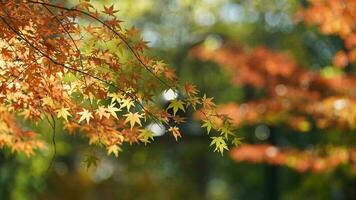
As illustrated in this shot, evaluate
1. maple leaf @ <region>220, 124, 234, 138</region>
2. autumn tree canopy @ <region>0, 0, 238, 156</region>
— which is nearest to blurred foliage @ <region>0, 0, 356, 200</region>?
maple leaf @ <region>220, 124, 234, 138</region>

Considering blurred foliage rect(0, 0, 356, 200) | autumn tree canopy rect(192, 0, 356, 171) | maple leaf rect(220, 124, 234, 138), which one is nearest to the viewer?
maple leaf rect(220, 124, 234, 138)

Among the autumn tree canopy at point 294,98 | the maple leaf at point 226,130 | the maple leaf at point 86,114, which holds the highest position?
the autumn tree canopy at point 294,98

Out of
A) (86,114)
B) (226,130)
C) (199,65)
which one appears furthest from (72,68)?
(199,65)

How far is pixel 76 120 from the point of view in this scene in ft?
15.6

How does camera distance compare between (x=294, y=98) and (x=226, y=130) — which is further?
(x=294, y=98)

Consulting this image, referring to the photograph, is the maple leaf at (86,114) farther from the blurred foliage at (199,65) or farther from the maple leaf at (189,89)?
the blurred foliage at (199,65)

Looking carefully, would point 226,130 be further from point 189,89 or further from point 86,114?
point 86,114

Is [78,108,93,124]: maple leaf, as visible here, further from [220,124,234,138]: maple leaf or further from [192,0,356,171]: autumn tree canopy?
[192,0,356,171]: autumn tree canopy

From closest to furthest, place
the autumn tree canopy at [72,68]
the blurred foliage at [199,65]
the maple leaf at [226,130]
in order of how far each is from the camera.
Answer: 1. the autumn tree canopy at [72,68]
2. the maple leaf at [226,130]
3. the blurred foliage at [199,65]

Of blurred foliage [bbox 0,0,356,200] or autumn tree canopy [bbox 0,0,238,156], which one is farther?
blurred foliage [bbox 0,0,356,200]

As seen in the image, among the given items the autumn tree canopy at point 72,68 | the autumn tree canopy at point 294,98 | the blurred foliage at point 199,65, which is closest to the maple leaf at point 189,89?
the autumn tree canopy at point 72,68

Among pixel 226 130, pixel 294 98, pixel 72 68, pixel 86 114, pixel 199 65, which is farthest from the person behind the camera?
pixel 199 65

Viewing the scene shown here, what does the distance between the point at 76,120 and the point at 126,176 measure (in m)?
14.8

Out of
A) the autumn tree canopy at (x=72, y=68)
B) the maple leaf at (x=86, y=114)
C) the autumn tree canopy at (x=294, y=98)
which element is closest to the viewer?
the autumn tree canopy at (x=72, y=68)
